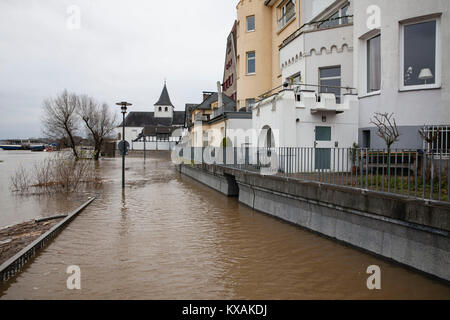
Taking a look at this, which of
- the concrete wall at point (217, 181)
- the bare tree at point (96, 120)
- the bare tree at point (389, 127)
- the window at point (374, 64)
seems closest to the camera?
the bare tree at point (389, 127)

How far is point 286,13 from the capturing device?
21312 mm

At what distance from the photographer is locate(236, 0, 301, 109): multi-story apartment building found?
23.0 m

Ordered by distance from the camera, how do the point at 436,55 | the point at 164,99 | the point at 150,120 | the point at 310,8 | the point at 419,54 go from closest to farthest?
the point at 436,55
the point at 419,54
the point at 310,8
the point at 150,120
the point at 164,99

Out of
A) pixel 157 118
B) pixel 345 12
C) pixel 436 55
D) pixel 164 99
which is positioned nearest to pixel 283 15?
pixel 345 12

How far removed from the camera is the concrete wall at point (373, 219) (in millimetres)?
5262

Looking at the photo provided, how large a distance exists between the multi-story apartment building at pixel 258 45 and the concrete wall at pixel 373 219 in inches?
567

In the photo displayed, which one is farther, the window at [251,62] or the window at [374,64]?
the window at [251,62]

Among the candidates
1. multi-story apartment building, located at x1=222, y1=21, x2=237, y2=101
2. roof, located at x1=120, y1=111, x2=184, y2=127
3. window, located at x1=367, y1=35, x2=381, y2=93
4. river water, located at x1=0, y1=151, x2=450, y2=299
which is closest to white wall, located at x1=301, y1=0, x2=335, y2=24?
window, located at x1=367, y1=35, x2=381, y2=93

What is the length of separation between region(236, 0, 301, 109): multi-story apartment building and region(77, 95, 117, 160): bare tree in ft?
101

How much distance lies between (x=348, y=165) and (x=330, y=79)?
429 centimetres

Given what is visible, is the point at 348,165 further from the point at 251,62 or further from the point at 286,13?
the point at 251,62

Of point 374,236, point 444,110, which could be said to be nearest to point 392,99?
point 444,110

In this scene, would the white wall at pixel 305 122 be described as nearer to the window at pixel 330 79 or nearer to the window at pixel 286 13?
the window at pixel 330 79

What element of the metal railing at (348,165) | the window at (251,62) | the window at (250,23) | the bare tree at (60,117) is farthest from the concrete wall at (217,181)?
the bare tree at (60,117)
